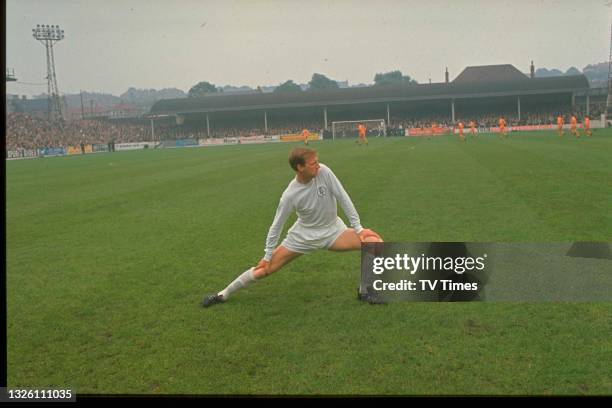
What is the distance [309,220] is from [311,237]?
16cm

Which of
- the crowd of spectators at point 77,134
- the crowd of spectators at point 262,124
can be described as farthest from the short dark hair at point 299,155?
the crowd of spectators at point 77,134

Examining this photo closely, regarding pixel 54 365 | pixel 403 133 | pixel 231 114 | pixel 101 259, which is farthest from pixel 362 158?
pixel 54 365

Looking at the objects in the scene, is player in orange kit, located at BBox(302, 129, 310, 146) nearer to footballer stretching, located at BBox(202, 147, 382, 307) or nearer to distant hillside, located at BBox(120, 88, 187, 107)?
distant hillside, located at BBox(120, 88, 187, 107)

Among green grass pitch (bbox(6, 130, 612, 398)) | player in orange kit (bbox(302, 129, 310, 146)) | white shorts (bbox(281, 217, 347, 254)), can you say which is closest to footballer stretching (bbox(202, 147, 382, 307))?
white shorts (bbox(281, 217, 347, 254))

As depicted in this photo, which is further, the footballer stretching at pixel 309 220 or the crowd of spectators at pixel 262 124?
the crowd of spectators at pixel 262 124

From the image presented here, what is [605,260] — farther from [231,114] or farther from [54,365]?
[231,114]

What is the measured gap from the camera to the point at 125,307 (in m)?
5.35

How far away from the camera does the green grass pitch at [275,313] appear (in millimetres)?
3764

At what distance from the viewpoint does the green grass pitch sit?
376 centimetres

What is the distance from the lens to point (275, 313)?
5043mm

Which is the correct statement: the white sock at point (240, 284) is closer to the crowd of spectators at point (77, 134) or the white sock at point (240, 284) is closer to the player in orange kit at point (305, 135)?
the player in orange kit at point (305, 135)

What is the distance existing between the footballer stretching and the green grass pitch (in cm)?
43

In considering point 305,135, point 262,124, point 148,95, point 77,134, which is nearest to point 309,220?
point 148,95

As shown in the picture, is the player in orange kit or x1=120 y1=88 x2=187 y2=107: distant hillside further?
the player in orange kit
